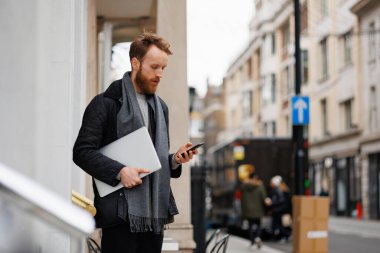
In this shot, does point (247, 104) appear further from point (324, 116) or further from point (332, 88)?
point (332, 88)

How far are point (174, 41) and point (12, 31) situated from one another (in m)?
3.53

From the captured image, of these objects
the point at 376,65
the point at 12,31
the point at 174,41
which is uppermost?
the point at 376,65

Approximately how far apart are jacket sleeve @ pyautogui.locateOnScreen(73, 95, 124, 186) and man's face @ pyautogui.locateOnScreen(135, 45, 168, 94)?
0.20 meters

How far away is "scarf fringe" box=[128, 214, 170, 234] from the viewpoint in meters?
3.47

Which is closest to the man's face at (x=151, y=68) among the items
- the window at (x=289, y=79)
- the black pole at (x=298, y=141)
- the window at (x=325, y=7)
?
the black pole at (x=298, y=141)

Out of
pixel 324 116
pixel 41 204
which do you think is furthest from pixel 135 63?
pixel 324 116

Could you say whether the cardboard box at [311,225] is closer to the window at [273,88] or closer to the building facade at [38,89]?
the building facade at [38,89]

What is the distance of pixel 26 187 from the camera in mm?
1553

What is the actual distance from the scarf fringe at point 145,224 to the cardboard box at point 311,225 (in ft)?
29.7

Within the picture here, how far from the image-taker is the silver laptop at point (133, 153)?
3.48 metres

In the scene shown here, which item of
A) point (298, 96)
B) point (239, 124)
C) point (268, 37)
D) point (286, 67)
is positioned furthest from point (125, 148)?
point (239, 124)

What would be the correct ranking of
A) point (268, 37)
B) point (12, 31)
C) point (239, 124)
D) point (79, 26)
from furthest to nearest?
point (239, 124) < point (268, 37) < point (79, 26) < point (12, 31)

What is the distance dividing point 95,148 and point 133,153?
17cm

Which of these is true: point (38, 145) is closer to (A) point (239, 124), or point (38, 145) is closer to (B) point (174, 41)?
(B) point (174, 41)
